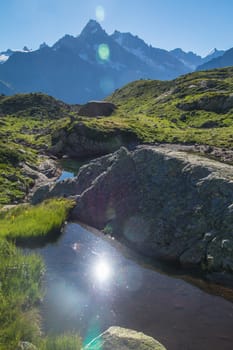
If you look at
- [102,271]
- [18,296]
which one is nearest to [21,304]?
[18,296]

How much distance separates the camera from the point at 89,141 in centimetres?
9356

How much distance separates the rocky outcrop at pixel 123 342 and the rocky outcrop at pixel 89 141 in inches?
3095

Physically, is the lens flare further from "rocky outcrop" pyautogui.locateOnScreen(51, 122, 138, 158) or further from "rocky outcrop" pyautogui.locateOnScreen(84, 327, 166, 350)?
"rocky outcrop" pyautogui.locateOnScreen(51, 122, 138, 158)

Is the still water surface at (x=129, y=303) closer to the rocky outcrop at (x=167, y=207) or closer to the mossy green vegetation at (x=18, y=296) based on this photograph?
the mossy green vegetation at (x=18, y=296)

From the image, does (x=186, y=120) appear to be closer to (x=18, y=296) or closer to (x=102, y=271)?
(x=102, y=271)

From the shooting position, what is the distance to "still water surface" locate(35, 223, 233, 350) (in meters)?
15.9

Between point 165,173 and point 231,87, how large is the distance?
496 feet

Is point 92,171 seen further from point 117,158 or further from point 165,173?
point 165,173

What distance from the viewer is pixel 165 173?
29500 millimetres

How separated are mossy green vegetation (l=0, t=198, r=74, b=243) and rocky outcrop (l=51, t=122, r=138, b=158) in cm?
6007

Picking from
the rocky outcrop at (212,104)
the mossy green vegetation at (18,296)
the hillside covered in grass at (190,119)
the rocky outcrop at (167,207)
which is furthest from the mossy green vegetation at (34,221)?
the rocky outcrop at (212,104)

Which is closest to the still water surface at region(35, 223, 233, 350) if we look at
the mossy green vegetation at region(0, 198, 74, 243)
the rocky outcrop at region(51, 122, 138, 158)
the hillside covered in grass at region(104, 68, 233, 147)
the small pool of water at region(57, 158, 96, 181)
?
the mossy green vegetation at region(0, 198, 74, 243)

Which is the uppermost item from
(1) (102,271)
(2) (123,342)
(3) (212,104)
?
(3) (212,104)

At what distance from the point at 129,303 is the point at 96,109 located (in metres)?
132
